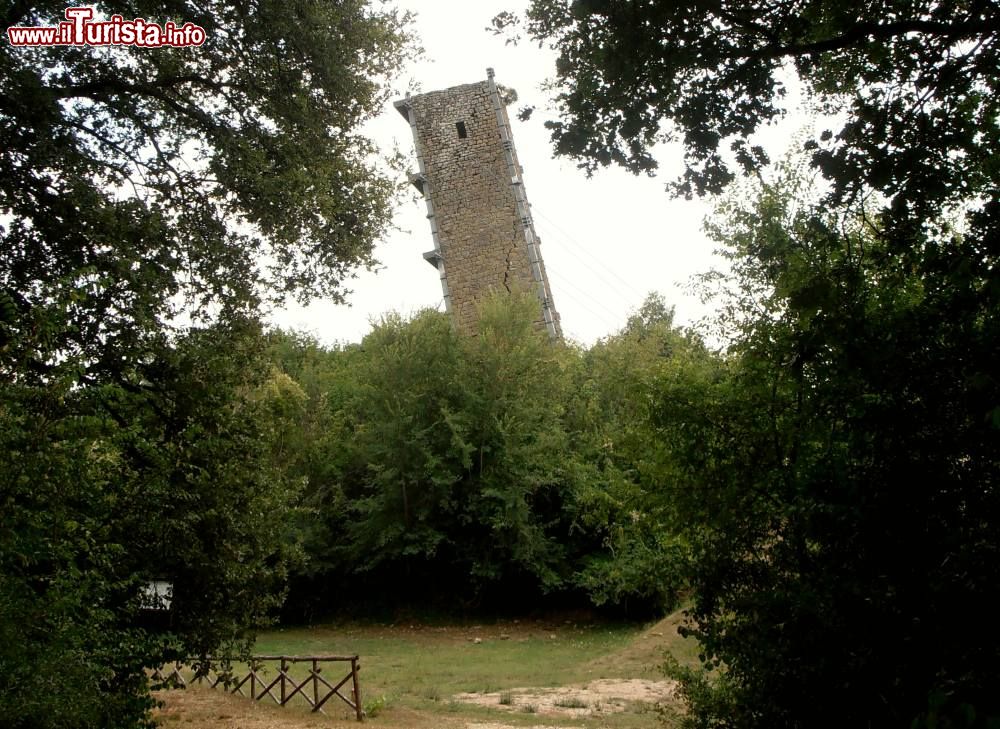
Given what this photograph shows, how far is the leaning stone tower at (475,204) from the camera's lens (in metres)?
26.0

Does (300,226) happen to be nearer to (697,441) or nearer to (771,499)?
(697,441)

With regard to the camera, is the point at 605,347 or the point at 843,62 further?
the point at 605,347

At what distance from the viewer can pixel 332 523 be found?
1024 inches

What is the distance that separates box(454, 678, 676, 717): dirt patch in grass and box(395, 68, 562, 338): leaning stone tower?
13.5 m

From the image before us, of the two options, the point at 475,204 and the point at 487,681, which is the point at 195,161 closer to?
the point at 487,681

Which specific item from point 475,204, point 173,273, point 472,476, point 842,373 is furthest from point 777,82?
point 475,204

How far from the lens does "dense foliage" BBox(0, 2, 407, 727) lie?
611cm

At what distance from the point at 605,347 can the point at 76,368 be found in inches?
938

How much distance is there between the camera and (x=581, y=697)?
1291 centimetres

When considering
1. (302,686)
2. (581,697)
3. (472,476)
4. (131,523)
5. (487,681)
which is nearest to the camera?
(131,523)

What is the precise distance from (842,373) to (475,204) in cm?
2204

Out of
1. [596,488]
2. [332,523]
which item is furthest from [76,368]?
[332,523]

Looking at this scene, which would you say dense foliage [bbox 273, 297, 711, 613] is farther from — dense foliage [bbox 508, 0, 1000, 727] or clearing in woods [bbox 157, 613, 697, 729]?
dense foliage [bbox 508, 0, 1000, 727]

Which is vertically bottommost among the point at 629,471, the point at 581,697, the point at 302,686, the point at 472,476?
the point at 581,697
